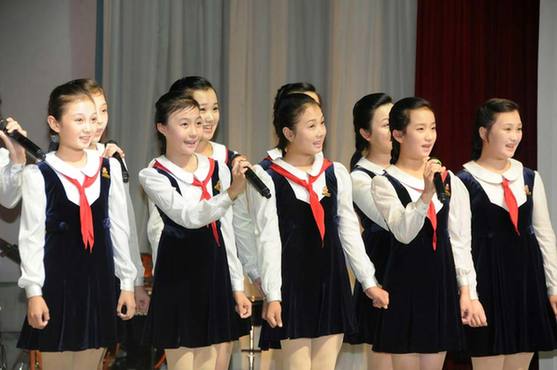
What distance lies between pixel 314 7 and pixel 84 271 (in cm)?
321

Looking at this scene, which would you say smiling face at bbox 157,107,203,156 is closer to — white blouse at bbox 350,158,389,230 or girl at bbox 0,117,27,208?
girl at bbox 0,117,27,208

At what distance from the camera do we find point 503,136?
13.7 ft

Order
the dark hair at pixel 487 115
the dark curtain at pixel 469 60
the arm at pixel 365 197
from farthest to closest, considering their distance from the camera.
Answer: the dark curtain at pixel 469 60 < the dark hair at pixel 487 115 < the arm at pixel 365 197

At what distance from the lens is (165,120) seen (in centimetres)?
378

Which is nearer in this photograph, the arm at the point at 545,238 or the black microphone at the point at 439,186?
the black microphone at the point at 439,186

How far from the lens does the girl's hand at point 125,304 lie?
11.7 feet

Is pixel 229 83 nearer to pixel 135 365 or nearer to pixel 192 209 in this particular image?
pixel 135 365

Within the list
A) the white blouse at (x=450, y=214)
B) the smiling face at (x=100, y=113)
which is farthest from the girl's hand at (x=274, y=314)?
the smiling face at (x=100, y=113)

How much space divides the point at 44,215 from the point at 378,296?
4.15 feet

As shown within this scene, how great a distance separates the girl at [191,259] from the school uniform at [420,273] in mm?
575

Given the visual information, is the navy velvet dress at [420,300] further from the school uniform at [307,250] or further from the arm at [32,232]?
the arm at [32,232]

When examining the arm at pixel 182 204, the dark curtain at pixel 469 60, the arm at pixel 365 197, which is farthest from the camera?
the dark curtain at pixel 469 60

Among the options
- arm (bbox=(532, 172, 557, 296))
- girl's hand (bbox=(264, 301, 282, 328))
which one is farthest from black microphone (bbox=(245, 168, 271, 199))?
arm (bbox=(532, 172, 557, 296))

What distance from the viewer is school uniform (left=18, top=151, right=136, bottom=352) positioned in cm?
339
